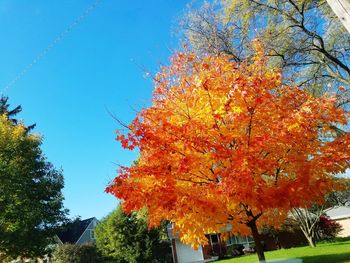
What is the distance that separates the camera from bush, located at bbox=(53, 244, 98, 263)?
3442 cm

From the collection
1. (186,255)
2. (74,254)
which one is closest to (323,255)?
(74,254)

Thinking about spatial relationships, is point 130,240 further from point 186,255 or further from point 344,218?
point 344,218

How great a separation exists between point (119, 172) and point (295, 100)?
5.10m

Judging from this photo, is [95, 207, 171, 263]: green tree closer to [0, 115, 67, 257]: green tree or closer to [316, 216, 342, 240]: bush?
[0, 115, 67, 257]: green tree

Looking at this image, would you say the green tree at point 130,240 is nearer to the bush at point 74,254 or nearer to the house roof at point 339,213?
the bush at point 74,254

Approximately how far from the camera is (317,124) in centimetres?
934

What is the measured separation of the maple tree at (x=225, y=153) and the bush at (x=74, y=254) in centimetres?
2730

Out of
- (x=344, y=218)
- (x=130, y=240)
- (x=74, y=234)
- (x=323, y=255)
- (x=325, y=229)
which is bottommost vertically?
(x=323, y=255)

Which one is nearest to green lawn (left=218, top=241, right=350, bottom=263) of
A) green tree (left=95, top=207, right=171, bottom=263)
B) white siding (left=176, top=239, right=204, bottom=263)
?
green tree (left=95, top=207, right=171, bottom=263)

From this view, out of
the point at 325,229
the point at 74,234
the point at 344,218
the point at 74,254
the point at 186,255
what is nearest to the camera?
the point at 74,254

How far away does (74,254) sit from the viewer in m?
34.7

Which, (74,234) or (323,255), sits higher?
(74,234)

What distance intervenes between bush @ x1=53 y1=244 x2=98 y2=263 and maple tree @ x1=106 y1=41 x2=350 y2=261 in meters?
27.3

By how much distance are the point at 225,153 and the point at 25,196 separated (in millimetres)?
24567
